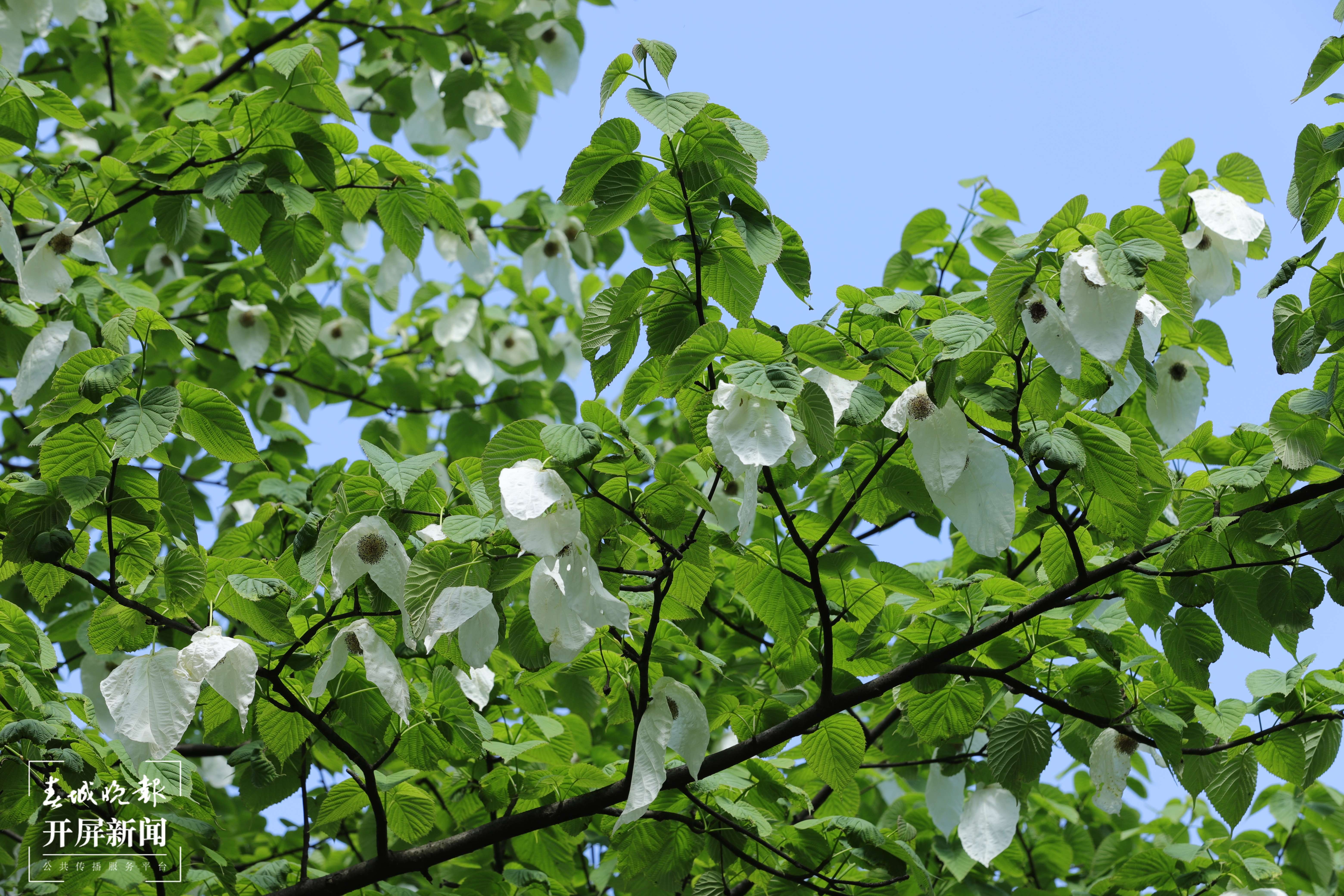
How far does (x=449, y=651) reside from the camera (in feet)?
5.88

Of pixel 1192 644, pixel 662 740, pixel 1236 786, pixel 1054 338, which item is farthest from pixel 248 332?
pixel 1236 786

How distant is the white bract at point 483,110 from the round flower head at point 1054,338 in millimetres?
2672

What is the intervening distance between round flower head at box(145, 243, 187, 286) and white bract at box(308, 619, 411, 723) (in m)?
2.26

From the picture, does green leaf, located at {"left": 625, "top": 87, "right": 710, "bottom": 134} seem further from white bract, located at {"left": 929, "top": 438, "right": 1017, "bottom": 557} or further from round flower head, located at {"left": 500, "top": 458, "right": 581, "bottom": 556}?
white bract, located at {"left": 929, "top": 438, "right": 1017, "bottom": 557}

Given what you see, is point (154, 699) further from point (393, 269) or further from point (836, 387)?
point (393, 269)

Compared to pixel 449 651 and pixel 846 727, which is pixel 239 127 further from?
pixel 846 727

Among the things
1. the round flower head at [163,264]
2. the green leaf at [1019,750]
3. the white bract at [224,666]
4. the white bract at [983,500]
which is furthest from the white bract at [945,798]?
the round flower head at [163,264]

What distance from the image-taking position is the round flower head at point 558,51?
147 inches

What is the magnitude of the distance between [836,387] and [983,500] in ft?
0.83

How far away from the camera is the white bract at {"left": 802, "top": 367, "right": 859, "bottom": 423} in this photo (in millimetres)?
1516

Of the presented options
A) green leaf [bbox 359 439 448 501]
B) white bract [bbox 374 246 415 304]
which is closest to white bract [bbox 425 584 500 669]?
green leaf [bbox 359 439 448 501]

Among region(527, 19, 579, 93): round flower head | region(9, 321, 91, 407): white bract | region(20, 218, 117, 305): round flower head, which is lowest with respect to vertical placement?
region(9, 321, 91, 407): white bract

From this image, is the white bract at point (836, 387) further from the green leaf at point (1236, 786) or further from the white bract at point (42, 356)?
the white bract at point (42, 356)

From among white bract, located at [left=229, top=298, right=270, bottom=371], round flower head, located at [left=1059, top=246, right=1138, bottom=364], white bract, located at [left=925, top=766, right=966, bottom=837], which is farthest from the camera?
white bract, located at [left=229, top=298, right=270, bottom=371]
